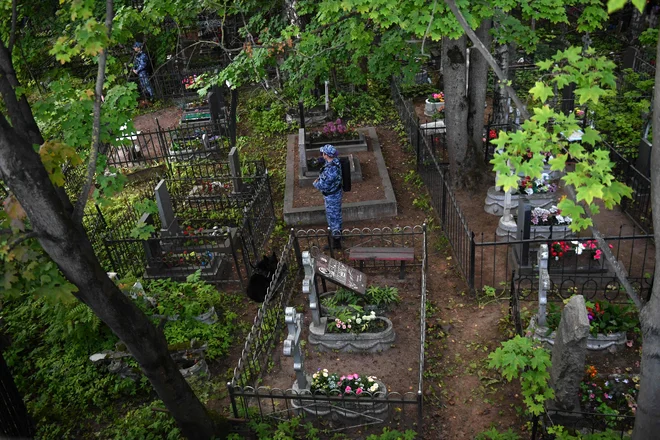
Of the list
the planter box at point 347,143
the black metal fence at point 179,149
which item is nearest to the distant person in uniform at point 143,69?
the black metal fence at point 179,149

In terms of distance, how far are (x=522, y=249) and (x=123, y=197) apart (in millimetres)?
10163

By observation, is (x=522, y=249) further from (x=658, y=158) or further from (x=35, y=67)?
(x=35, y=67)

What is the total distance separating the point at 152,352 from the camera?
19.2ft

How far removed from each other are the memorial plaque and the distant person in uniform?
49.4 feet

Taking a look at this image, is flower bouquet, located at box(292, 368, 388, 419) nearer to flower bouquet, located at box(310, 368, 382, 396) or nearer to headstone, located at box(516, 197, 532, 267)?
flower bouquet, located at box(310, 368, 382, 396)

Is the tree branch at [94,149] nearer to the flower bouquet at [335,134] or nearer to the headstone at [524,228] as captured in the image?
the headstone at [524,228]

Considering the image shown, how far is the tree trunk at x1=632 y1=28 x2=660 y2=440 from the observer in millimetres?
4707

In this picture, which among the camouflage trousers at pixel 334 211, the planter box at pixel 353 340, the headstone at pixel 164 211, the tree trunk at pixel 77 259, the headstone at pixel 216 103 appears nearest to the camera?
the tree trunk at pixel 77 259

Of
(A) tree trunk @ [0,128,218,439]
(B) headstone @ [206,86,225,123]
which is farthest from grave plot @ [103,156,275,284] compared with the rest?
(B) headstone @ [206,86,225,123]

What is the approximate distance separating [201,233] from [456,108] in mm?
5987

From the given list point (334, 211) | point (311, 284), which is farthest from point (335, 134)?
point (311, 284)

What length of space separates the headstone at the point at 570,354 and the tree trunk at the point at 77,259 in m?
4.45

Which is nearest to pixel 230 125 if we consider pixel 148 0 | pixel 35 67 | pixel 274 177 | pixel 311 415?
pixel 274 177

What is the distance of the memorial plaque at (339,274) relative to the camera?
841cm
